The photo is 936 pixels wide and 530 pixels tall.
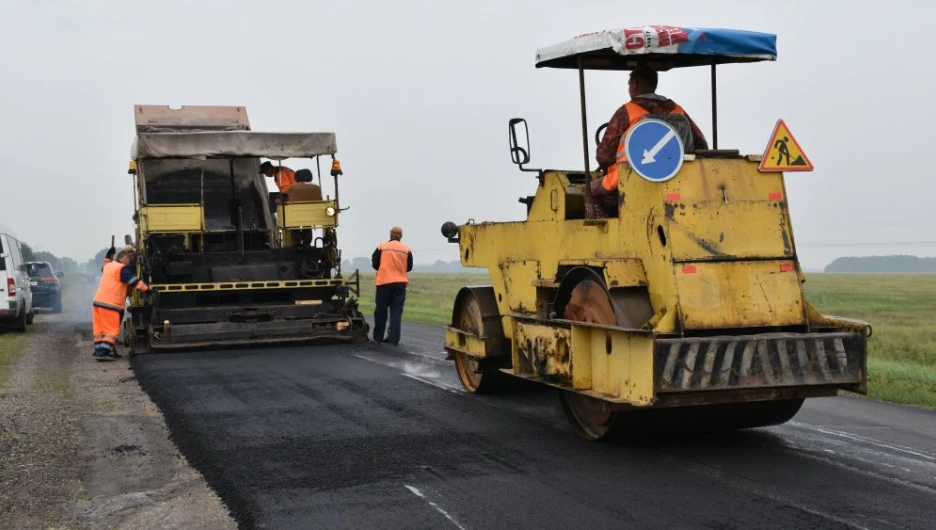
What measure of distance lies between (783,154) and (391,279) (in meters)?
9.39

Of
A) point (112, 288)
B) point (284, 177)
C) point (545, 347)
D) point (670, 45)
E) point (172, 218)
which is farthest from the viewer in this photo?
point (284, 177)

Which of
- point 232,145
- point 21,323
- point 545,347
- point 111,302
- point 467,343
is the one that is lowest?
point 21,323

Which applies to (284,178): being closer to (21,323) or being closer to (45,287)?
(21,323)

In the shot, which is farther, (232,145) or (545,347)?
(232,145)

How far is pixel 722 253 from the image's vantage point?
21.5 feet

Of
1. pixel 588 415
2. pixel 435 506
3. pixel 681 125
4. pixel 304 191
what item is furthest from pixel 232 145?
pixel 435 506

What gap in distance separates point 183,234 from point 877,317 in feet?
70.3

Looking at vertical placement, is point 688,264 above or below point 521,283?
above

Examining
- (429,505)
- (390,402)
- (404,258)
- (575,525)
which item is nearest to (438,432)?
(390,402)

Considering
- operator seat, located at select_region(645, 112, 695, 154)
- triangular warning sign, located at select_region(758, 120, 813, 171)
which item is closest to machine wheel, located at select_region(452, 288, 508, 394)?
operator seat, located at select_region(645, 112, 695, 154)

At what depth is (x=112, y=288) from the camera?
14422mm

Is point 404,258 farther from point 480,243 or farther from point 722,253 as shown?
point 722,253

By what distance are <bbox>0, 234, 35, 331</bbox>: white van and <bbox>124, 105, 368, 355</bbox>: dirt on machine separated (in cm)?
470

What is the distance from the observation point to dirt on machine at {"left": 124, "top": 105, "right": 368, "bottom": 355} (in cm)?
1438
